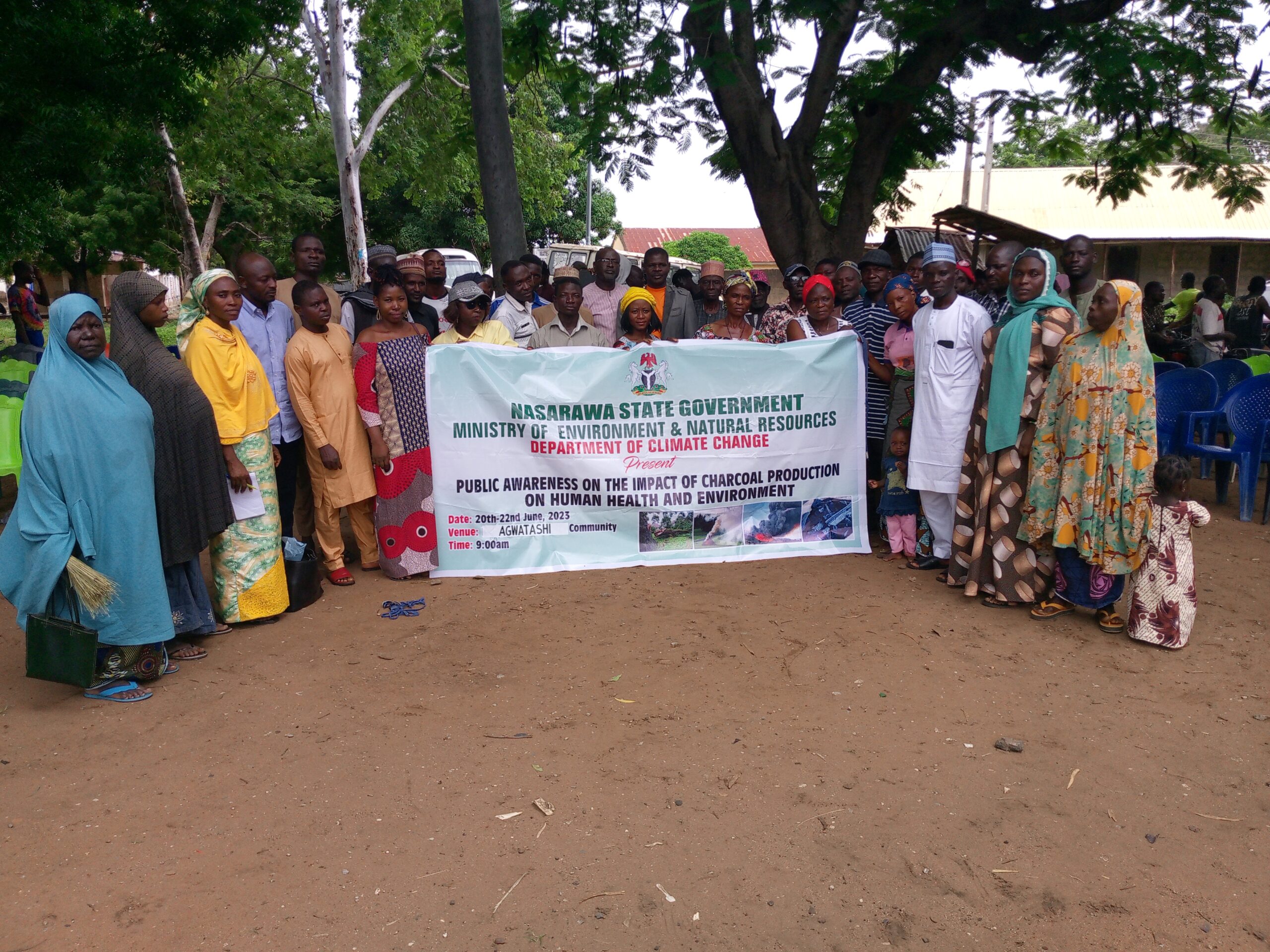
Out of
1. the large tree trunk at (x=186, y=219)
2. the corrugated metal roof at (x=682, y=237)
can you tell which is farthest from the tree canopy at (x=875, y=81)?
the corrugated metal roof at (x=682, y=237)

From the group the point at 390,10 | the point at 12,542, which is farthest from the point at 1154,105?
the point at 390,10

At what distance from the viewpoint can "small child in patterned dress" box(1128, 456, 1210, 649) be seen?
4.39 meters

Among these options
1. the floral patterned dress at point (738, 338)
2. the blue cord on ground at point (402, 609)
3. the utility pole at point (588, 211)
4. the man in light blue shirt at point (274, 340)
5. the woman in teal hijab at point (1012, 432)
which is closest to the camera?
the woman in teal hijab at point (1012, 432)

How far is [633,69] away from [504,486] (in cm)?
499

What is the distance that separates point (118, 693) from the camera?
4176 millimetres

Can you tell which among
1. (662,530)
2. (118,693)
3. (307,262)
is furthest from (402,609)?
(307,262)

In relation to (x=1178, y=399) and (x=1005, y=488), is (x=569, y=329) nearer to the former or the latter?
(x=1005, y=488)

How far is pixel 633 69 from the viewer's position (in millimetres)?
8773

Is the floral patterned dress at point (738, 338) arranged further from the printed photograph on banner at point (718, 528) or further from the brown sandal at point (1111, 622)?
the brown sandal at point (1111, 622)

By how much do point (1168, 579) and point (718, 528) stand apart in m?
2.42

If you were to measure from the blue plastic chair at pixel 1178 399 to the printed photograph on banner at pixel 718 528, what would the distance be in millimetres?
3795

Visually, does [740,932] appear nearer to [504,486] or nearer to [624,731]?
[624,731]

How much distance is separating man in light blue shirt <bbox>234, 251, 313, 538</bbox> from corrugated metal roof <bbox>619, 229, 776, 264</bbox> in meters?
33.5

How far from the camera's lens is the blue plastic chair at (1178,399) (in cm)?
732
